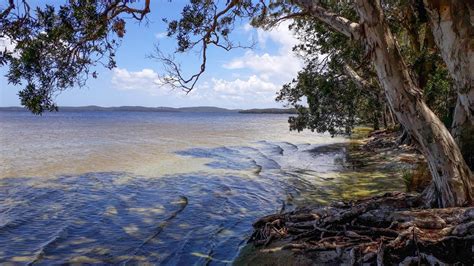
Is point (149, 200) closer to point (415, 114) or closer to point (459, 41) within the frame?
point (415, 114)

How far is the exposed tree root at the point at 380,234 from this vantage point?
5293 mm

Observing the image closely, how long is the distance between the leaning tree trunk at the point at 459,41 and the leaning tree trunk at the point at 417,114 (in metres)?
0.74

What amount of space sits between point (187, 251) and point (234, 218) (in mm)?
2688

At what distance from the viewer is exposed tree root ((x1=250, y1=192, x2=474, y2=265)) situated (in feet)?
17.4

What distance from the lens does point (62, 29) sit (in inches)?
308

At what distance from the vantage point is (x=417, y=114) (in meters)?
6.62

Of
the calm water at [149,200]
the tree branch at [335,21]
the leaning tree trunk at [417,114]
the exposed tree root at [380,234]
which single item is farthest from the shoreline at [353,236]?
the tree branch at [335,21]

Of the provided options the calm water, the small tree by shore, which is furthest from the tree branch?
the calm water

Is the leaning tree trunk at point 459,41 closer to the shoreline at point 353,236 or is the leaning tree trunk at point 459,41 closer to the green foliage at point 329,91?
the shoreline at point 353,236

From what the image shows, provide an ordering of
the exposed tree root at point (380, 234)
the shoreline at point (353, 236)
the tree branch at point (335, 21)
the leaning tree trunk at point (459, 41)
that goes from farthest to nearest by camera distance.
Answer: the tree branch at point (335, 21), the leaning tree trunk at point (459, 41), the shoreline at point (353, 236), the exposed tree root at point (380, 234)

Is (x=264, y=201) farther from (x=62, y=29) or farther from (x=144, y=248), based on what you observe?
(x=62, y=29)

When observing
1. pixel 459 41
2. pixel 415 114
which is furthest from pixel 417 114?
pixel 459 41

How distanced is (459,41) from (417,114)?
1.44m

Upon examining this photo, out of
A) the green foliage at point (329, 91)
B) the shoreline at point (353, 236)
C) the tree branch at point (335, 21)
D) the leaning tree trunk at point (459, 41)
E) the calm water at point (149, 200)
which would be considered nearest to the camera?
the shoreline at point (353, 236)
